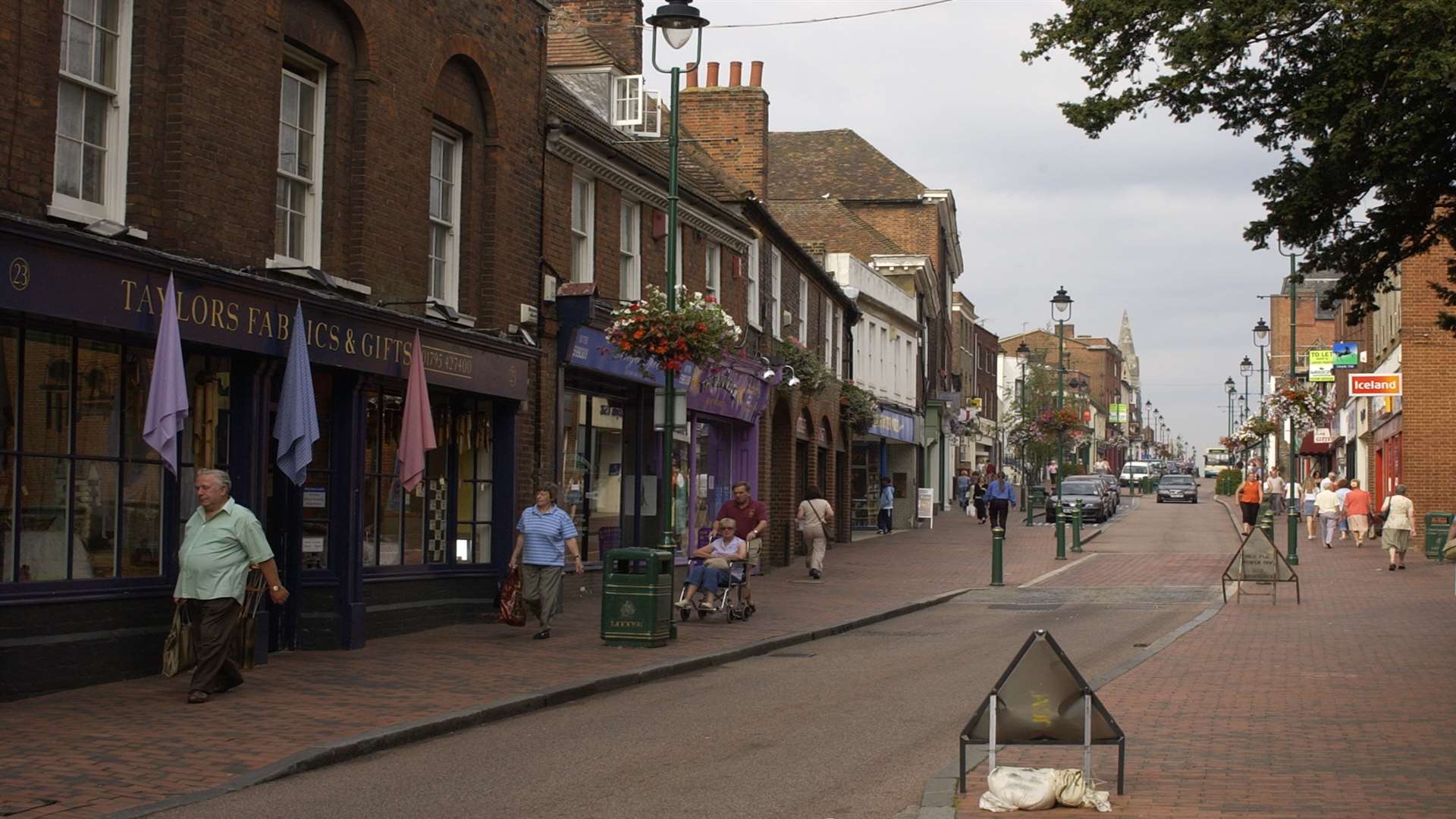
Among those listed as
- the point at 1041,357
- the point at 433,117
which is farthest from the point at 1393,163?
the point at 1041,357

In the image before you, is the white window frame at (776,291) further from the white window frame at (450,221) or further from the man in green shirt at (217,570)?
the man in green shirt at (217,570)

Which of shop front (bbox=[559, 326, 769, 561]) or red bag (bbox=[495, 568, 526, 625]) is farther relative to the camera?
shop front (bbox=[559, 326, 769, 561])

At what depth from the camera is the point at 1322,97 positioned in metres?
12.0

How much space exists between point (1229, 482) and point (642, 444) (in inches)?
2585

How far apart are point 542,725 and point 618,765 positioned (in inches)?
74.5

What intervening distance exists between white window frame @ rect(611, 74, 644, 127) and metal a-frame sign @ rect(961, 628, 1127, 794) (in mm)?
16292

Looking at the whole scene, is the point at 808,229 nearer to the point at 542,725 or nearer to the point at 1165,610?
the point at 1165,610

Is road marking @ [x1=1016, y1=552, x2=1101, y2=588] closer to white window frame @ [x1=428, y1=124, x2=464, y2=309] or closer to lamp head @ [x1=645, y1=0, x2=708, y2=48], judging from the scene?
white window frame @ [x1=428, y1=124, x2=464, y2=309]

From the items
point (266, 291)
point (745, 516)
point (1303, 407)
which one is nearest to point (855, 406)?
point (1303, 407)

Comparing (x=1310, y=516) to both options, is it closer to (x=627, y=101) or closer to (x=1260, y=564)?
(x=1260, y=564)

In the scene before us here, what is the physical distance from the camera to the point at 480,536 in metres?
18.9

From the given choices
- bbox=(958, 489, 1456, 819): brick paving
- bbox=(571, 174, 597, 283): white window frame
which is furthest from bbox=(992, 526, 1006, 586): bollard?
bbox=(571, 174, 597, 283): white window frame

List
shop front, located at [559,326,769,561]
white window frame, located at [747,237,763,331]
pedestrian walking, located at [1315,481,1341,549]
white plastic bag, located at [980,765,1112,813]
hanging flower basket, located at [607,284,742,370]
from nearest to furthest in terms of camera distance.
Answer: white plastic bag, located at [980,765,1112,813] < hanging flower basket, located at [607,284,742,370] < shop front, located at [559,326,769,561] < white window frame, located at [747,237,763,331] < pedestrian walking, located at [1315,481,1341,549]

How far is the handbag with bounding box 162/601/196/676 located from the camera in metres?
12.0
